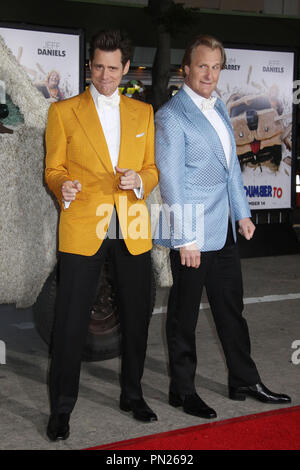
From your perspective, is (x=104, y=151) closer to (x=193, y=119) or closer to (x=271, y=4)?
(x=193, y=119)

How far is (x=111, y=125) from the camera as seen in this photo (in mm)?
3537

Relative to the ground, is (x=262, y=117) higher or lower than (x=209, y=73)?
higher

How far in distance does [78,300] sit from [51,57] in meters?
5.13

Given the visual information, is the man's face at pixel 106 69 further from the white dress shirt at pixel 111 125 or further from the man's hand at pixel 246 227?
the man's hand at pixel 246 227

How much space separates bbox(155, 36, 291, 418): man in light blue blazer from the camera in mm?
3689

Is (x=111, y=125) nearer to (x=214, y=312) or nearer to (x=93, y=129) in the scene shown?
(x=93, y=129)

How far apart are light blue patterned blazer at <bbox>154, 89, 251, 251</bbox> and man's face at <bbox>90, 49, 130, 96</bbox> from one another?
1.26ft

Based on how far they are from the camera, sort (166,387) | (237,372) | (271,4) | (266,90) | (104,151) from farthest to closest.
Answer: (271,4), (266,90), (166,387), (237,372), (104,151)

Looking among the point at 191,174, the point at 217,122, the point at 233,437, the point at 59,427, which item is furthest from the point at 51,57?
the point at 233,437

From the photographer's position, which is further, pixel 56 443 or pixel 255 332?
pixel 255 332

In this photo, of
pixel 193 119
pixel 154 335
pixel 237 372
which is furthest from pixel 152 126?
pixel 154 335

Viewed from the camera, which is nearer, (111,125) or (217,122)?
Result: (111,125)

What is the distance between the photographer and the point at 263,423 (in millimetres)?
3717

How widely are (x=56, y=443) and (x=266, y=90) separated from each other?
7296 mm
